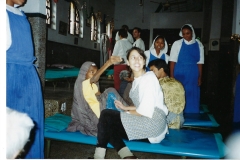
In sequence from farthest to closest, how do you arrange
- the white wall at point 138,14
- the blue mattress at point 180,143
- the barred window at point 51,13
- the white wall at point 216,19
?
1. the white wall at point 138,14
2. the barred window at point 51,13
3. the white wall at point 216,19
4. the blue mattress at point 180,143

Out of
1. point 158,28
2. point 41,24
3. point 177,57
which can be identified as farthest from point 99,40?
point 41,24

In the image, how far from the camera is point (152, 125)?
1.94 m

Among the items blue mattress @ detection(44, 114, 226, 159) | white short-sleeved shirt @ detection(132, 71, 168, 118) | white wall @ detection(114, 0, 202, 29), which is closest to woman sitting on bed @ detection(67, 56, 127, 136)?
blue mattress @ detection(44, 114, 226, 159)

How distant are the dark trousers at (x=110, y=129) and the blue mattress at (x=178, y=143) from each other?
0.48ft

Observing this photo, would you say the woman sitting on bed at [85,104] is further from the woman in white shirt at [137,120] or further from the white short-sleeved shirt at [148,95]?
the white short-sleeved shirt at [148,95]

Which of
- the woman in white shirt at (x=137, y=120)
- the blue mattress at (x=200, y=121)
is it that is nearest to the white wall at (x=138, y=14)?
the blue mattress at (x=200, y=121)

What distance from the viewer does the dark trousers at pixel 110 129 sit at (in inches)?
77.5

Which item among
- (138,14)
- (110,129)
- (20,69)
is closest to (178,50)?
(110,129)

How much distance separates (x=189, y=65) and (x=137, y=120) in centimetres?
235

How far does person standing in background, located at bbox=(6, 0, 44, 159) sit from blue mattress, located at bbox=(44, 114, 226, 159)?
0.48 metres

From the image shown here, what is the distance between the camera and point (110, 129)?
6.56 feet

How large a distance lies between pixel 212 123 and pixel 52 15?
7149 millimetres

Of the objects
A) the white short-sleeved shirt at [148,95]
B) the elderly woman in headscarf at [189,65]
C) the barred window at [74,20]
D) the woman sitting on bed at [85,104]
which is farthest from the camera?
the barred window at [74,20]

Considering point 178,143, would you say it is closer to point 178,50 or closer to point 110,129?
point 110,129
